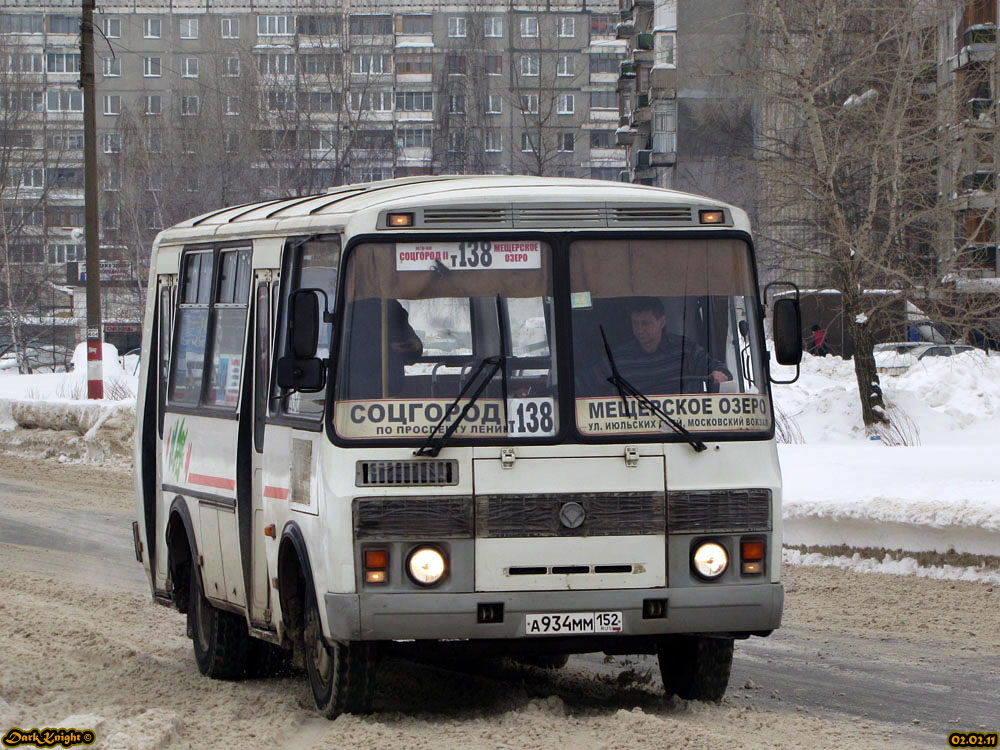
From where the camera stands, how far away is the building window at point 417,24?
98875 mm

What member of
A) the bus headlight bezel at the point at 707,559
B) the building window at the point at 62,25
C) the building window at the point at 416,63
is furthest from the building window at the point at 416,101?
→ the bus headlight bezel at the point at 707,559

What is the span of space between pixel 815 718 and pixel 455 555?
188 cm

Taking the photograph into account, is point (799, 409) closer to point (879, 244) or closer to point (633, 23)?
point (879, 244)

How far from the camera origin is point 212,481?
9242 mm

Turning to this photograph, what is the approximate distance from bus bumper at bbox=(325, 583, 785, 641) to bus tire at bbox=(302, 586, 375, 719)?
0.88 ft

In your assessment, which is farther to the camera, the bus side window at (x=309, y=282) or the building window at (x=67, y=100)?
the building window at (x=67, y=100)

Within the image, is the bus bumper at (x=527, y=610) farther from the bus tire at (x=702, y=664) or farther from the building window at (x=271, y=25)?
the building window at (x=271, y=25)

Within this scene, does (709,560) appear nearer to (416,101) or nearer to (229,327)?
(229,327)

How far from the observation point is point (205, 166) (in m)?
64.6

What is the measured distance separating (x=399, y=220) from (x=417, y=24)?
94.3m

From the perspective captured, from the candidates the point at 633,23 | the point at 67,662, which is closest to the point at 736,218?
the point at 67,662

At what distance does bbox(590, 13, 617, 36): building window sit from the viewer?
3819 inches

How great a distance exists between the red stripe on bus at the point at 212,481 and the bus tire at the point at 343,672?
1328 millimetres

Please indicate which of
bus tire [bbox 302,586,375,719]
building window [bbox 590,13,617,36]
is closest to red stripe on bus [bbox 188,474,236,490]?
bus tire [bbox 302,586,375,719]
